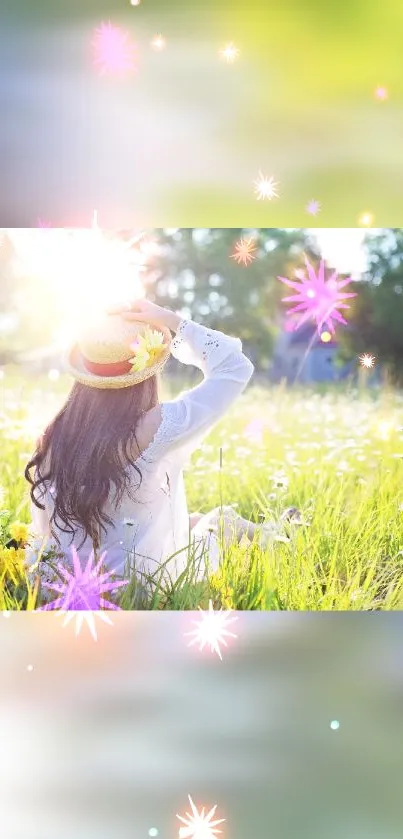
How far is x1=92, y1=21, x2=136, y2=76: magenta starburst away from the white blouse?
60cm

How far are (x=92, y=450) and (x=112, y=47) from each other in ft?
2.98

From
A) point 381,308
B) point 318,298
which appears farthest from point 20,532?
point 381,308

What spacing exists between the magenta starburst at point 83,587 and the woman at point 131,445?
1.0 inches

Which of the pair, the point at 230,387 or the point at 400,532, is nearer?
the point at 230,387

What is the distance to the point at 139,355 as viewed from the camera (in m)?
1.90

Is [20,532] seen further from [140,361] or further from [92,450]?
[140,361]

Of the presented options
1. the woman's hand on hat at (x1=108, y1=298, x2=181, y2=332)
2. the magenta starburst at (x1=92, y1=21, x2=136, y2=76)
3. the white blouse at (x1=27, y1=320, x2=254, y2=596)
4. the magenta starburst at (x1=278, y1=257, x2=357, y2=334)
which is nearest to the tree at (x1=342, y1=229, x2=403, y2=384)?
the magenta starburst at (x1=278, y1=257, x2=357, y2=334)

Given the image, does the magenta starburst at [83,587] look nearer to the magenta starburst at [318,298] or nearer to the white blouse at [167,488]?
the white blouse at [167,488]

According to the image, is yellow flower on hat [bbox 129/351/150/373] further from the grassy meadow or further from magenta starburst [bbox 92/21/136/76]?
magenta starburst [bbox 92/21/136/76]

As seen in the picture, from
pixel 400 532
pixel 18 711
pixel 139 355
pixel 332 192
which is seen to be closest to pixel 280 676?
pixel 400 532

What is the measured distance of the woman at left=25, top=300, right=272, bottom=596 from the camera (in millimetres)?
1868

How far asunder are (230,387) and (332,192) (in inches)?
20.4

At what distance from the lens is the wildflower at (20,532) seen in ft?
6.33

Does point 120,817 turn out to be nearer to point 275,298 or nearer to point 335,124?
point 275,298
